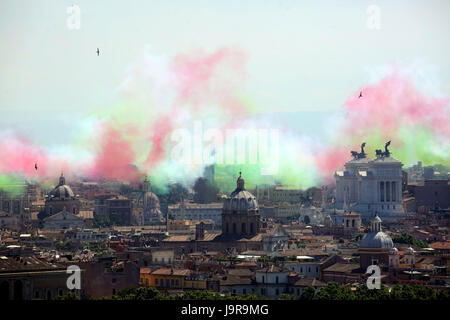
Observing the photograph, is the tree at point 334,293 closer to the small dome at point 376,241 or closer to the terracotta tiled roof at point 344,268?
the terracotta tiled roof at point 344,268

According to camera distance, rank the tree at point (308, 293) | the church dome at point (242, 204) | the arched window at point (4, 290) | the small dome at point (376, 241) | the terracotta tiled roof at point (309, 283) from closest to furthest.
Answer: the arched window at point (4, 290) → the tree at point (308, 293) → the terracotta tiled roof at point (309, 283) → the small dome at point (376, 241) → the church dome at point (242, 204)

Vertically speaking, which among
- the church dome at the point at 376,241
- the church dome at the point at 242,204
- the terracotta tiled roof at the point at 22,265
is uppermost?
the church dome at the point at 242,204

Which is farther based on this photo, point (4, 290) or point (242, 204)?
point (242, 204)

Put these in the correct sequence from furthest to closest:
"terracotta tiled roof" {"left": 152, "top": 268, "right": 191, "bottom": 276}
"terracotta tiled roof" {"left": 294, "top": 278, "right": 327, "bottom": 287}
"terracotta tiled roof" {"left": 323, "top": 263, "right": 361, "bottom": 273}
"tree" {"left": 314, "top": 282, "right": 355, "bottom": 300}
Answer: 1. "terracotta tiled roof" {"left": 323, "top": 263, "right": 361, "bottom": 273}
2. "terracotta tiled roof" {"left": 152, "top": 268, "right": 191, "bottom": 276}
3. "terracotta tiled roof" {"left": 294, "top": 278, "right": 327, "bottom": 287}
4. "tree" {"left": 314, "top": 282, "right": 355, "bottom": 300}

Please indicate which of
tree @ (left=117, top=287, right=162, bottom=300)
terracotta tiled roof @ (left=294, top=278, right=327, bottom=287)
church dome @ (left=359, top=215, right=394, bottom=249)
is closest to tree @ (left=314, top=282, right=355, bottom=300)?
terracotta tiled roof @ (left=294, top=278, right=327, bottom=287)

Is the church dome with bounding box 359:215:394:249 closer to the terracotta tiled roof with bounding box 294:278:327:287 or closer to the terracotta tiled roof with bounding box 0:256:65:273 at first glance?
the terracotta tiled roof with bounding box 294:278:327:287

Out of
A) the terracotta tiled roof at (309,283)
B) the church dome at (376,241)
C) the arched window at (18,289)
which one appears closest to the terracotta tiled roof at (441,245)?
the church dome at (376,241)

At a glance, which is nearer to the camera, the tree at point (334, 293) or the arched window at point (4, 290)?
the arched window at point (4, 290)

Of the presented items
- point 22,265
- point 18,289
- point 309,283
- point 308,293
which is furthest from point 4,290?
point 309,283

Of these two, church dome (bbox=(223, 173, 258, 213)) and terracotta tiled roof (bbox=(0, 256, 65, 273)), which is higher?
church dome (bbox=(223, 173, 258, 213))

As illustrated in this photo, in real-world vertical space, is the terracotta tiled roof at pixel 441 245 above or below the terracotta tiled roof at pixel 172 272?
above

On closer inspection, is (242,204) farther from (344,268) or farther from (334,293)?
(334,293)

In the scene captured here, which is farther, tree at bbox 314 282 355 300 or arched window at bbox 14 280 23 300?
tree at bbox 314 282 355 300
